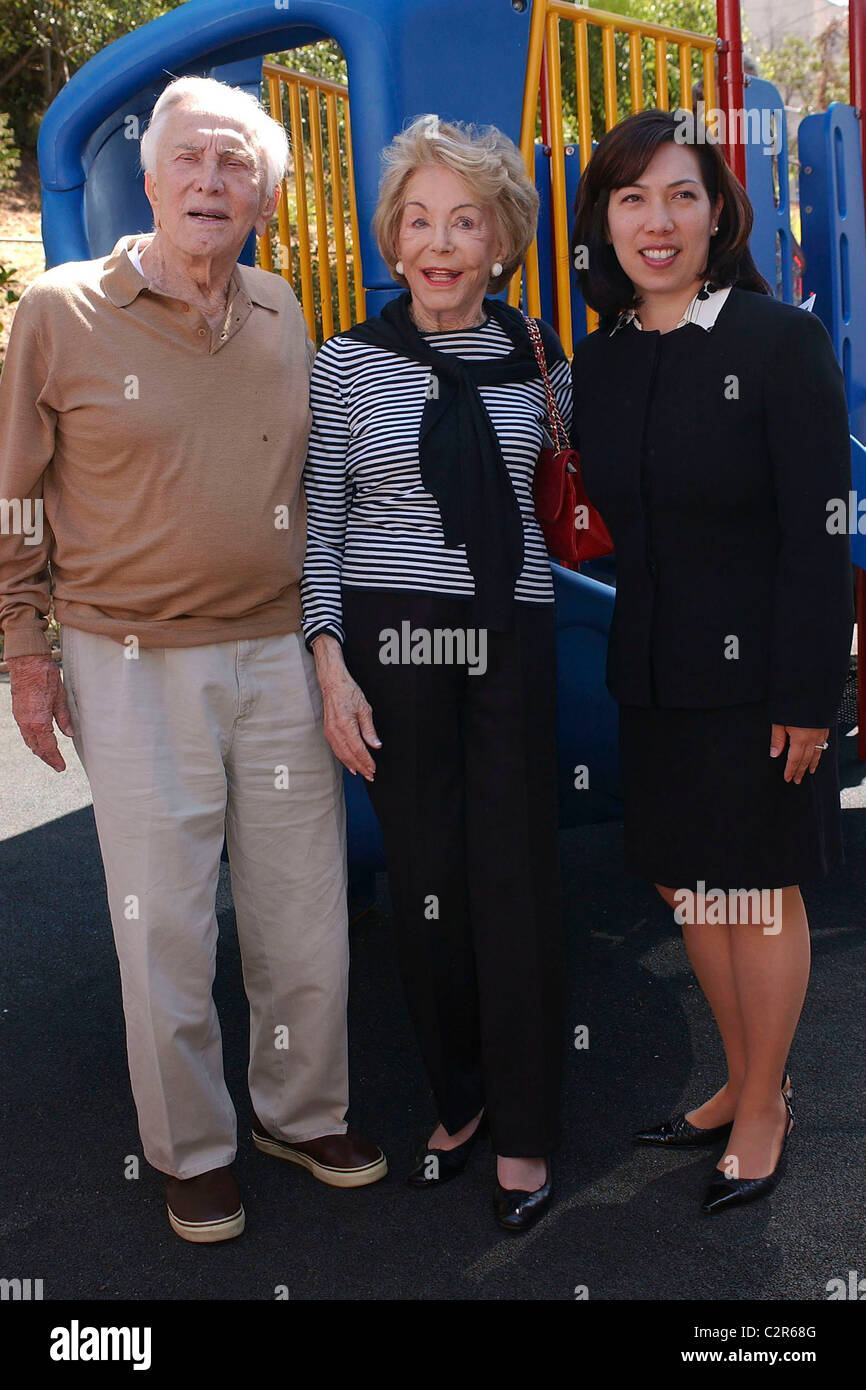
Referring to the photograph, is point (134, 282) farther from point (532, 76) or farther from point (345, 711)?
point (532, 76)

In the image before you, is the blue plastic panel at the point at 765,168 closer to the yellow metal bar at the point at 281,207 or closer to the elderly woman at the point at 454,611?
the yellow metal bar at the point at 281,207

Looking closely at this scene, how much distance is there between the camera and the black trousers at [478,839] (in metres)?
2.26

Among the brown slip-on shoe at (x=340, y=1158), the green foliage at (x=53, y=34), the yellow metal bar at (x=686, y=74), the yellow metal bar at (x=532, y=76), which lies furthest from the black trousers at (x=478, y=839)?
the green foliage at (x=53, y=34)

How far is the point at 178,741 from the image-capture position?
2.27 metres

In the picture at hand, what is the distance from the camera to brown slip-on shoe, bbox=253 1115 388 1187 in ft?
8.21

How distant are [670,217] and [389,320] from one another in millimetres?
520

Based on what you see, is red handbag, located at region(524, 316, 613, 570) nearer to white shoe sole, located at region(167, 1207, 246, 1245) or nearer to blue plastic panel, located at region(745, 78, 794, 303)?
white shoe sole, located at region(167, 1207, 246, 1245)

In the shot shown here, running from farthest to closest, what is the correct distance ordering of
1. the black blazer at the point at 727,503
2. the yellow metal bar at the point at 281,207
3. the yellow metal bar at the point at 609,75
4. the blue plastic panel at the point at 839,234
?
the yellow metal bar at the point at 281,207
the blue plastic panel at the point at 839,234
the yellow metal bar at the point at 609,75
the black blazer at the point at 727,503

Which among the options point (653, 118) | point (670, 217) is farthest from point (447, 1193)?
point (653, 118)

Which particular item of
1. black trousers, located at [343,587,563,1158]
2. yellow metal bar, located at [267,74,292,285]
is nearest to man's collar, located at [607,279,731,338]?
black trousers, located at [343,587,563,1158]

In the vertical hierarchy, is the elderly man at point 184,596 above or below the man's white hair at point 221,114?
below

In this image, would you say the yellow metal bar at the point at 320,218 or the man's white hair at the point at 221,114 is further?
the yellow metal bar at the point at 320,218

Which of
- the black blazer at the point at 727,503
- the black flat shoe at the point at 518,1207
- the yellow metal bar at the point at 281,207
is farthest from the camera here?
the yellow metal bar at the point at 281,207

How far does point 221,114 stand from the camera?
85.4 inches
